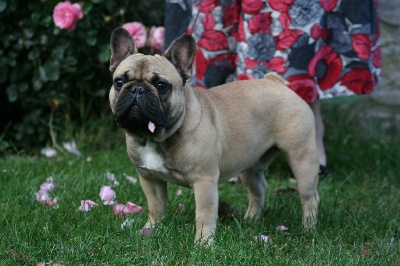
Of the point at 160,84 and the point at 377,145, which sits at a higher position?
the point at 160,84

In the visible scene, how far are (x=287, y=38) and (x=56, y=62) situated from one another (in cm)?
181

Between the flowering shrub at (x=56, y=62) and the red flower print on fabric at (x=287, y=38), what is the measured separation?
1.40 m

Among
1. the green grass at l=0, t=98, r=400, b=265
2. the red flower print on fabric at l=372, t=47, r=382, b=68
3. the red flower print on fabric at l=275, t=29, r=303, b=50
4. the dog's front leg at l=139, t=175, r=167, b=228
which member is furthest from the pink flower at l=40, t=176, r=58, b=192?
the red flower print on fabric at l=372, t=47, r=382, b=68

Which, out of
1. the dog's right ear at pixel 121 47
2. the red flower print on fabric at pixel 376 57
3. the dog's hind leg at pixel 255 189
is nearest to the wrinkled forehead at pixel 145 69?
the dog's right ear at pixel 121 47

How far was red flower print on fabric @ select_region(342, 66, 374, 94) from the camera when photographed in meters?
4.20

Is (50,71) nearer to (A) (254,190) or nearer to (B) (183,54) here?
(A) (254,190)

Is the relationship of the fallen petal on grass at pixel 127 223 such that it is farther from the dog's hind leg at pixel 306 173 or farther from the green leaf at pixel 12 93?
the green leaf at pixel 12 93

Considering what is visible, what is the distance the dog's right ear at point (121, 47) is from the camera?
310 centimetres

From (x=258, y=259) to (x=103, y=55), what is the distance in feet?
8.36

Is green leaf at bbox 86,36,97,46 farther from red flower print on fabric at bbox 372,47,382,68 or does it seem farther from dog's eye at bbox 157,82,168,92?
dog's eye at bbox 157,82,168,92

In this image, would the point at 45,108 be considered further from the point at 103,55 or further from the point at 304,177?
the point at 304,177

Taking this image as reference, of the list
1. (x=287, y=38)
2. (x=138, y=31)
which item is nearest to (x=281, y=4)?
(x=287, y=38)

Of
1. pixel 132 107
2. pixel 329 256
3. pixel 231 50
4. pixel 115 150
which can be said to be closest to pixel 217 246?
pixel 329 256

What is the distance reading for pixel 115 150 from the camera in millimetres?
4957
